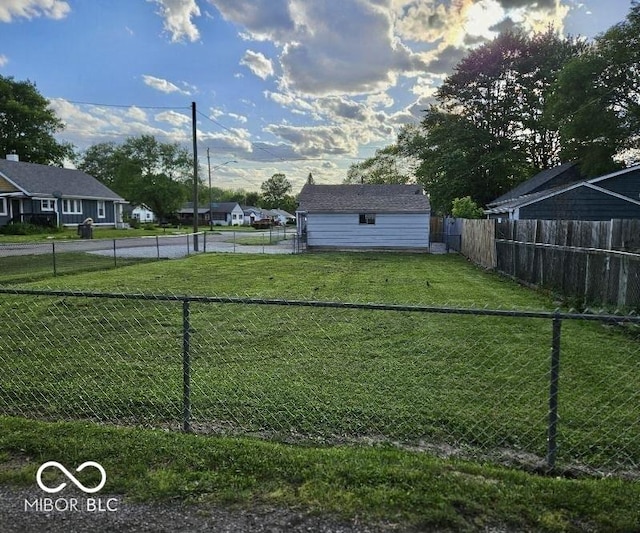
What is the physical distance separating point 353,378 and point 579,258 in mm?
6839

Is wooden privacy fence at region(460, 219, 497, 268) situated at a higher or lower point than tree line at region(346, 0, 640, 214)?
lower

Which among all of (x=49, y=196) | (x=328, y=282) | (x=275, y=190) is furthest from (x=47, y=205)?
(x=275, y=190)

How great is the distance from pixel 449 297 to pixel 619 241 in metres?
3.36

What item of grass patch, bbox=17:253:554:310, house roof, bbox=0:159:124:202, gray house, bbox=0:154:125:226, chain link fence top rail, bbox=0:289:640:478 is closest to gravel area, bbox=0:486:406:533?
chain link fence top rail, bbox=0:289:640:478

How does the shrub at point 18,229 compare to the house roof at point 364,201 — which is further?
the shrub at point 18,229

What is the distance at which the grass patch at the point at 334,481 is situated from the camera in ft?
8.23

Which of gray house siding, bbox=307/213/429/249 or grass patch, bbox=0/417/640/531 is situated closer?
grass patch, bbox=0/417/640/531

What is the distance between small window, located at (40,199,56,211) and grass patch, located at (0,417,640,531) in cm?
3745

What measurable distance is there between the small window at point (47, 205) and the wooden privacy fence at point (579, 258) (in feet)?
112

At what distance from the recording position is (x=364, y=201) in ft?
86.8

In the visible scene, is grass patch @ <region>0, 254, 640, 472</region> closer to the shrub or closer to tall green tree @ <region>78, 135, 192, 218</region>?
the shrub

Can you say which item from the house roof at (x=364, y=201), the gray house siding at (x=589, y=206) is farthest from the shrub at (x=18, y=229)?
the gray house siding at (x=589, y=206)

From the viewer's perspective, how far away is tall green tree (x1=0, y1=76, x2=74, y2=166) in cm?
4475

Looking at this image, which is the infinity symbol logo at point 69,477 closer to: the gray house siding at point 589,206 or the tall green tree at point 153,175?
the gray house siding at point 589,206
